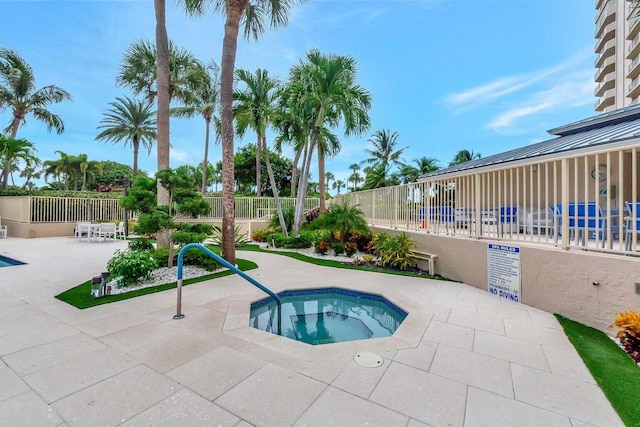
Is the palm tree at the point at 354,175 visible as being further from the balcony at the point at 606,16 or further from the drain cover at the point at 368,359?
the drain cover at the point at 368,359

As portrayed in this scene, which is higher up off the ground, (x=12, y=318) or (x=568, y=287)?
(x=568, y=287)

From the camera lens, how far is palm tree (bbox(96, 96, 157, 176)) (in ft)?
61.7

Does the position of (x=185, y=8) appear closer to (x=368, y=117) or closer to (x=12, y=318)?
(x=368, y=117)

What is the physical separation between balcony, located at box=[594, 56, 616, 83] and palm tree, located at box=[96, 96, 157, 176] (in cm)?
4590

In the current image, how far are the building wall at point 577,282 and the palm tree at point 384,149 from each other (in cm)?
2695

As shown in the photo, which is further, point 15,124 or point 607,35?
point 607,35

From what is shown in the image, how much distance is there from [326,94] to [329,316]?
8047 mm

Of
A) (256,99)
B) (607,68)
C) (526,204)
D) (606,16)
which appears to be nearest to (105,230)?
(256,99)

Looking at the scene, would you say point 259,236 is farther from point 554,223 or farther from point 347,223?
point 554,223

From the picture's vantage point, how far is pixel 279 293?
516cm

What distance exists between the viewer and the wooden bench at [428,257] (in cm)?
661

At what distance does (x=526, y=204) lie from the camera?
7066mm

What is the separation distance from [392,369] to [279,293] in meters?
2.96

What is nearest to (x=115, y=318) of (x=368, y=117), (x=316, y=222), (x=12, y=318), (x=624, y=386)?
(x=12, y=318)
